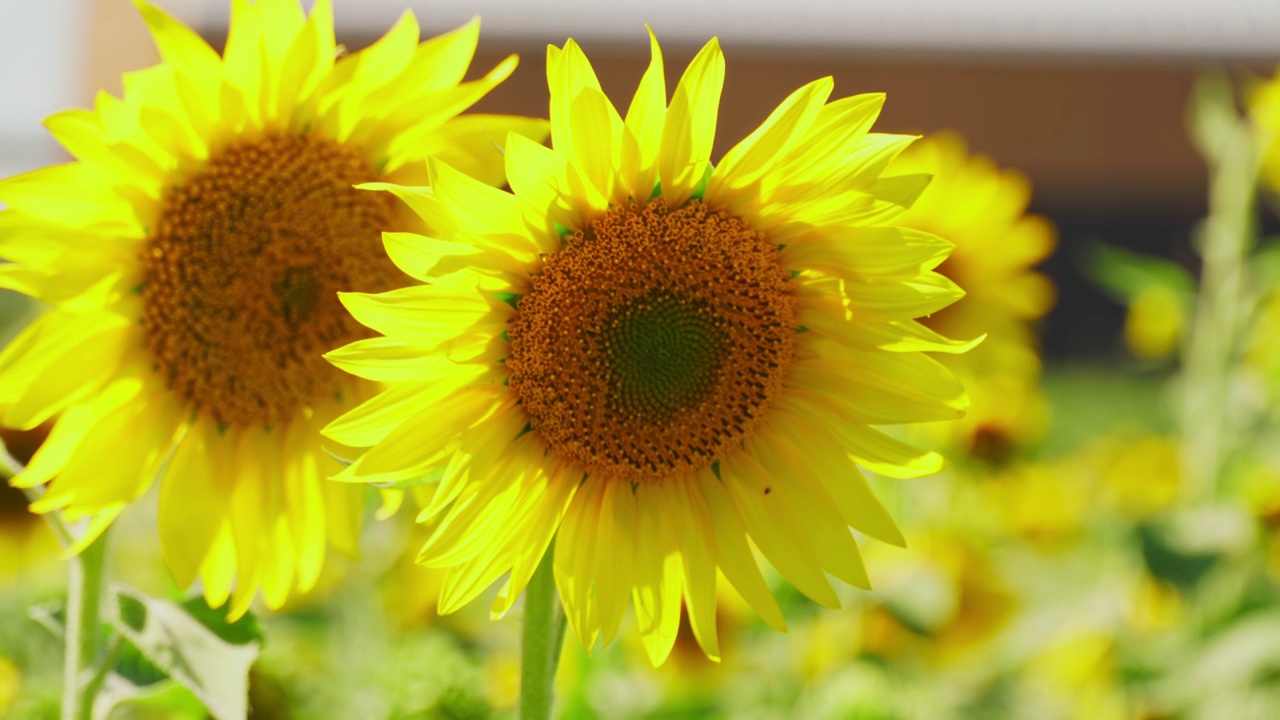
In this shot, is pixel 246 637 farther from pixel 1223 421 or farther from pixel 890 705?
pixel 1223 421

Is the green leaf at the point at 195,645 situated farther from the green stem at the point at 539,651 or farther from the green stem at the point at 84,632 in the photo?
the green stem at the point at 539,651

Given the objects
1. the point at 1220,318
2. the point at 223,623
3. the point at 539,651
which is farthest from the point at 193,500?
the point at 1220,318

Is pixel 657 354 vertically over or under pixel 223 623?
over

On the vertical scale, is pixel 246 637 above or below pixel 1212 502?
below

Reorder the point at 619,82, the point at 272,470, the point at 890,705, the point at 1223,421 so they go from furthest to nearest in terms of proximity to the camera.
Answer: the point at 619,82
the point at 1223,421
the point at 890,705
the point at 272,470

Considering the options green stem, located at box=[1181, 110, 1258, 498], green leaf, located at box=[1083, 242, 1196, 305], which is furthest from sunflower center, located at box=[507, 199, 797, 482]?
green stem, located at box=[1181, 110, 1258, 498]

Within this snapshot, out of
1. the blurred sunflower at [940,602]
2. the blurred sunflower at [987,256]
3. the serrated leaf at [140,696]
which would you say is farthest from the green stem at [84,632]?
the blurred sunflower at [987,256]

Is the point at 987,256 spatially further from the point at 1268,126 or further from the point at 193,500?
the point at 193,500

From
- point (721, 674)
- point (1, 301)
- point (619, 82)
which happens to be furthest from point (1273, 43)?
point (721, 674)
